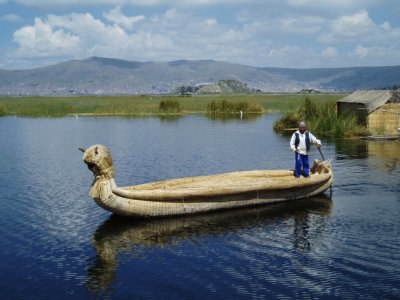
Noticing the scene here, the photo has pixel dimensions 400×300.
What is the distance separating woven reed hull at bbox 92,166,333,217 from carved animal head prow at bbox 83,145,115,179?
201mm

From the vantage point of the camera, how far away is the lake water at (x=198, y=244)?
33.8 feet

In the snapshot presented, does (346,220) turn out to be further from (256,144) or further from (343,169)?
(256,144)

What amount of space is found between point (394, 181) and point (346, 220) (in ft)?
20.8

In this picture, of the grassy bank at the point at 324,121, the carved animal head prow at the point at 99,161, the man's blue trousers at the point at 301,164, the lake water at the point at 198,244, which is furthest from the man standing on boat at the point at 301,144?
the grassy bank at the point at 324,121

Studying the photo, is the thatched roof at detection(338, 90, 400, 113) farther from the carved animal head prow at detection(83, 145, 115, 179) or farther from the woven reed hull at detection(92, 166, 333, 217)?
the carved animal head prow at detection(83, 145, 115, 179)

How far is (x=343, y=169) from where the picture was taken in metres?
23.2

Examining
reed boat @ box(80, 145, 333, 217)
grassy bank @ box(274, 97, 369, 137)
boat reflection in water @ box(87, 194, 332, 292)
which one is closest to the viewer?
boat reflection in water @ box(87, 194, 332, 292)

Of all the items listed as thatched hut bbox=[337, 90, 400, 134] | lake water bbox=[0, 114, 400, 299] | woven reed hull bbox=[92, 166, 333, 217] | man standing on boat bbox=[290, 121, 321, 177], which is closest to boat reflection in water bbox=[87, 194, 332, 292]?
lake water bbox=[0, 114, 400, 299]

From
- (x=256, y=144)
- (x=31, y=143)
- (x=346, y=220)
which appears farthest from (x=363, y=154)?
(x=31, y=143)

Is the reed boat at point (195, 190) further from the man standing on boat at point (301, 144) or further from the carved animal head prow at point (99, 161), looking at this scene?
the man standing on boat at point (301, 144)

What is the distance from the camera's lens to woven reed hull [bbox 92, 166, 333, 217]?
14281mm

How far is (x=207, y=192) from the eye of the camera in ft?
50.2

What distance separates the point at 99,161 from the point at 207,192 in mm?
3176

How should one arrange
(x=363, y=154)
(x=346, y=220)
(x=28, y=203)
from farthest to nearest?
(x=363, y=154), (x=28, y=203), (x=346, y=220)
